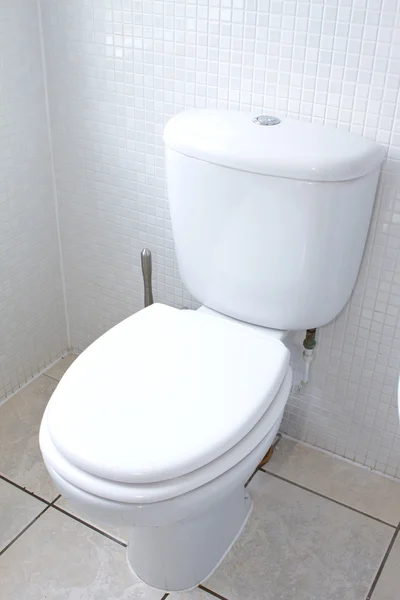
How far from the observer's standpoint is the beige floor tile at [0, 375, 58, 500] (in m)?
1.51

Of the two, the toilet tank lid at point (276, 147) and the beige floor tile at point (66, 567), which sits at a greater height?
the toilet tank lid at point (276, 147)

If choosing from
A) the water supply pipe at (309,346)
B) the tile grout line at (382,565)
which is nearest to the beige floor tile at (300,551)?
the tile grout line at (382,565)

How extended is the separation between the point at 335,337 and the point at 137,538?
575 mm

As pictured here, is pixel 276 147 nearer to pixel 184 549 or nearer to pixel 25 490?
pixel 184 549

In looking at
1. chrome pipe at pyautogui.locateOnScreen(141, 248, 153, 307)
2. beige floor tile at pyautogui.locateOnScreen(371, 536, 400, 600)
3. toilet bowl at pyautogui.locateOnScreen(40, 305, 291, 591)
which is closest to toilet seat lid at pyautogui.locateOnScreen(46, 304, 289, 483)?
toilet bowl at pyautogui.locateOnScreen(40, 305, 291, 591)

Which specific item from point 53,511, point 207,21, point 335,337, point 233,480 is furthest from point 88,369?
point 207,21

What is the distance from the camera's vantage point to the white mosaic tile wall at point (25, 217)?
4.88 feet

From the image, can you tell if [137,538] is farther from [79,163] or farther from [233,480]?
[79,163]

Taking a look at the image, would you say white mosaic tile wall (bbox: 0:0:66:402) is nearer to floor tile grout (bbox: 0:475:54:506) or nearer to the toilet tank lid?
floor tile grout (bbox: 0:475:54:506)

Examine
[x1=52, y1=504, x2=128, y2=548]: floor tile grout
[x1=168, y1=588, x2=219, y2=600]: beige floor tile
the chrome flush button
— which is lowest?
[x1=168, y1=588, x2=219, y2=600]: beige floor tile

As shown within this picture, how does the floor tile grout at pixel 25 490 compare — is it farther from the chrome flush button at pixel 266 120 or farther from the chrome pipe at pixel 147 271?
the chrome flush button at pixel 266 120

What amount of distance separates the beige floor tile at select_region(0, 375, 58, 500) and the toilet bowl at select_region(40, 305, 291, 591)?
1.00 ft

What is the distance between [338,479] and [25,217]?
3.13ft

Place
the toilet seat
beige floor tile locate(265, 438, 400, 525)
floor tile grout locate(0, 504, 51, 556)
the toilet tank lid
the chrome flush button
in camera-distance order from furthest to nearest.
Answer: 1. beige floor tile locate(265, 438, 400, 525)
2. floor tile grout locate(0, 504, 51, 556)
3. the chrome flush button
4. the toilet tank lid
5. the toilet seat
